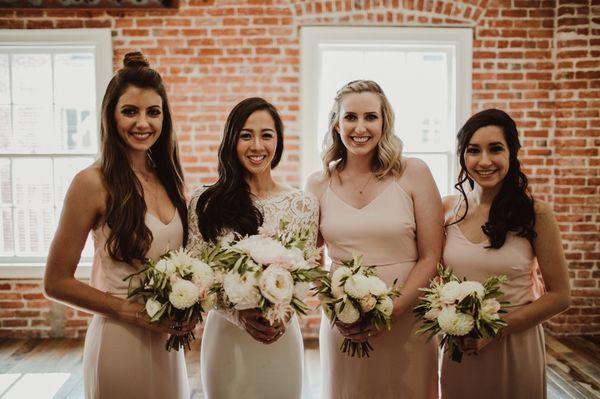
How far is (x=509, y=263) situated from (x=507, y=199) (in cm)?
29

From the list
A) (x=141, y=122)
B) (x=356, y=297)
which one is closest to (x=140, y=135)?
(x=141, y=122)

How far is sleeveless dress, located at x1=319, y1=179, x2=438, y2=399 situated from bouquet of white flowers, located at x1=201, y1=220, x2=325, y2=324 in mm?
553

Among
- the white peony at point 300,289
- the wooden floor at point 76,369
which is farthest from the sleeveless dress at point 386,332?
the wooden floor at point 76,369

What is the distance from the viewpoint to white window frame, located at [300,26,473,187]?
438 centimetres

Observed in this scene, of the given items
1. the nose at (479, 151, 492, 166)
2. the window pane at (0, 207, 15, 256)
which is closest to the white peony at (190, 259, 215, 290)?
the nose at (479, 151, 492, 166)

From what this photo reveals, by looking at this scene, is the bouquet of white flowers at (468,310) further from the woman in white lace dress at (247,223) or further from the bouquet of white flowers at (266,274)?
the woman in white lace dress at (247,223)

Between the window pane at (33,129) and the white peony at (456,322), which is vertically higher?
the window pane at (33,129)

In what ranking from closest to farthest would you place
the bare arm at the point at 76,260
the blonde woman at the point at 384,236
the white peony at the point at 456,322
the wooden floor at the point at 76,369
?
the white peony at the point at 456,322, the bare arm at the point at 76,260, the blonde woman at the point at 384,236, the wooden floor at the point at 76,369

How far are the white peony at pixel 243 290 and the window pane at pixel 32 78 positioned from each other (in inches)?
157

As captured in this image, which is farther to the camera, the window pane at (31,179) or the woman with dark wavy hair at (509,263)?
the window pane at (31,179)

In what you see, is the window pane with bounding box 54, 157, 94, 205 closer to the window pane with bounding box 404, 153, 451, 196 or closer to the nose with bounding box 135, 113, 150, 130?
the nose with bounding box 135, 113, 150, 130

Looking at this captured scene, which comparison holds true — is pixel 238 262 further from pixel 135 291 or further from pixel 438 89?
pixel 438 89

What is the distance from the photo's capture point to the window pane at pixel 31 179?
464 cm

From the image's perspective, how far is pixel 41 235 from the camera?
4715mm
